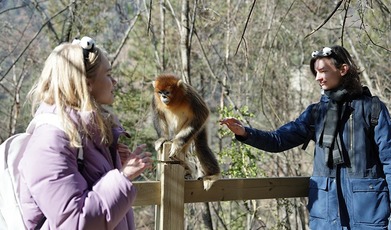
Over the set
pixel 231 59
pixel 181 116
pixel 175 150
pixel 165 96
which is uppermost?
pixel 231 59

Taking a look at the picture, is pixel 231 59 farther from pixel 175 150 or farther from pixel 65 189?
pixel 65 189

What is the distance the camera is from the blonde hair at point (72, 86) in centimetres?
156

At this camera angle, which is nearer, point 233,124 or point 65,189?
point 65,189

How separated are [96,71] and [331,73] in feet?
5.19

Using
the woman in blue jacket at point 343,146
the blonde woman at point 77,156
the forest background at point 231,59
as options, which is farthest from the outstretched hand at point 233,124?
the forest background at point 231,59

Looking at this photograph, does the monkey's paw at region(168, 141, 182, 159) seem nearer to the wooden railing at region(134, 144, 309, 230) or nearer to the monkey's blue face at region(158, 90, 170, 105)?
the wooden railing at region(134, 144, 309, 230)

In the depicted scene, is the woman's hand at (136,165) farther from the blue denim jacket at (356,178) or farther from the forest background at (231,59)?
the forest background at (231,59)

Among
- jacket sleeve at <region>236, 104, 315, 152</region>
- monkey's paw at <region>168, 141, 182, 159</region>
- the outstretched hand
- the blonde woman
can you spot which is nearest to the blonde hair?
the blonde woman

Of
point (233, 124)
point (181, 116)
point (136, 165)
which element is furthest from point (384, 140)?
point (136, 165)

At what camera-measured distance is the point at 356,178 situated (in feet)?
9.00

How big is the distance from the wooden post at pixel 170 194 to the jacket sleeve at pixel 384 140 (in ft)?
3.16

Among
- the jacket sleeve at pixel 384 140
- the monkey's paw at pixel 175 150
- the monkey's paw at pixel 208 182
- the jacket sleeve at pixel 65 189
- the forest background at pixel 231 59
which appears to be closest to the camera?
the jacket sleeve at pixel 65 189

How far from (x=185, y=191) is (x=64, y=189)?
4.80 feet

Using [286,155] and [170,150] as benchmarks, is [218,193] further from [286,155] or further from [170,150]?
[286,155]
